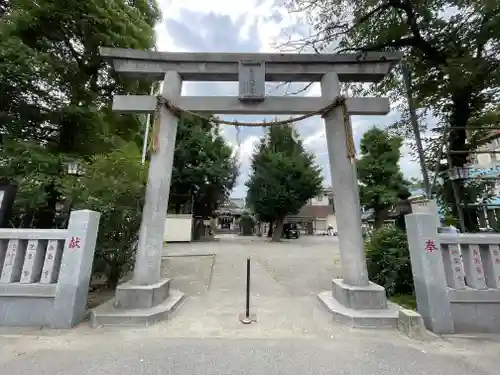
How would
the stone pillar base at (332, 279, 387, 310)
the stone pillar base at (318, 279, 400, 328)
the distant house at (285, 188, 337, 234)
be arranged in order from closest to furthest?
the stone pillar base at (318, 279, 400, 328) → the stone pillar base at (332, 279, 387, 310) → the distant house at (285, 188, 337, 234)

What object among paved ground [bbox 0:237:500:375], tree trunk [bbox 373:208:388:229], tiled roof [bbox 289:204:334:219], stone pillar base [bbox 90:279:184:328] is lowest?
paved ground [bbox 0:237:500:375]

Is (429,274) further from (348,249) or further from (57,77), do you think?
(57,77)

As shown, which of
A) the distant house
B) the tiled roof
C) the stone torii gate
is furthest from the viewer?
the tiled roof

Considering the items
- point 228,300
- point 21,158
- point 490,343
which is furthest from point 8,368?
point 490,343

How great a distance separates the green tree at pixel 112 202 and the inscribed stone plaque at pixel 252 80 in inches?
114

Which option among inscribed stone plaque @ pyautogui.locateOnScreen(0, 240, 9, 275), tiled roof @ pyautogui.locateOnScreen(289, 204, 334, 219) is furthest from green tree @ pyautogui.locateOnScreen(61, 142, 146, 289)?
tiled roof @ pyautogui.locateOnScreen(289, 204, 334, 219)

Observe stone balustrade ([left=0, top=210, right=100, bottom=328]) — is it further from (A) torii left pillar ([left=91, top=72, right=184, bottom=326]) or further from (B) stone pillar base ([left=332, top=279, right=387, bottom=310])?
(B) stone pillar base ([left=332, top=279, right=387, bottom=310])

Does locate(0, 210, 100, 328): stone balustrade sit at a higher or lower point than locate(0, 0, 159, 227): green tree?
lower

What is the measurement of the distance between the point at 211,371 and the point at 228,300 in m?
2.54

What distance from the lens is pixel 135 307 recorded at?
3863 mm

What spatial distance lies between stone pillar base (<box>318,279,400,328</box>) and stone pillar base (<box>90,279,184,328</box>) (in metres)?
2.54

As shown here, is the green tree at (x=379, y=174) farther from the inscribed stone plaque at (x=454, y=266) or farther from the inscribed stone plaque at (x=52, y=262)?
the inscribed stone plaque at (x=52, y=262)

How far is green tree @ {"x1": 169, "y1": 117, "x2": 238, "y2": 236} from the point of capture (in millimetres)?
19516

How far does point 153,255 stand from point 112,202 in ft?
5.22
